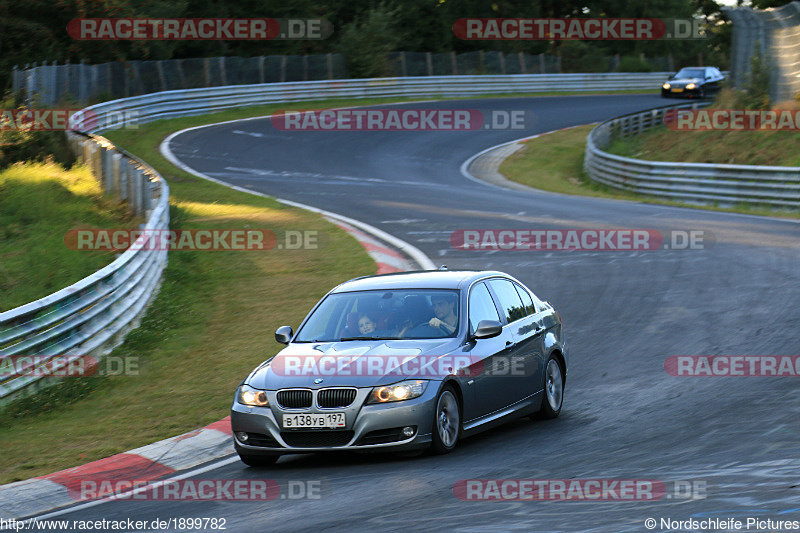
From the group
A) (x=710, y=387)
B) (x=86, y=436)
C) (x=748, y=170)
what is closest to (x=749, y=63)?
(x=748, y=170)

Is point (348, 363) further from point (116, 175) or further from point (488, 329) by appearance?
point (116, 175)

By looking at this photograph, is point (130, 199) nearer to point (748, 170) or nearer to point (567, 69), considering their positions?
point (748, 170)

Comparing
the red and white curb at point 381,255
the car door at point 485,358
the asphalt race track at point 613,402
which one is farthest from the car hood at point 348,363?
the red and white curb at point 381,255

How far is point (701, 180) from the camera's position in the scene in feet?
87.7

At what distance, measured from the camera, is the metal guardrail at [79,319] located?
1130cm

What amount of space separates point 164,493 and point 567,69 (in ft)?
214

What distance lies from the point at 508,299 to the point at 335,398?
8.03ft

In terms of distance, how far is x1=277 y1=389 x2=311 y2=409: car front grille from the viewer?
326 inches

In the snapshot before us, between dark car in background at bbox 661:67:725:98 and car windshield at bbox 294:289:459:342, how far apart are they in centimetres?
4649

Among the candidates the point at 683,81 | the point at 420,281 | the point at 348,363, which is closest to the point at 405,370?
the point at 348,363

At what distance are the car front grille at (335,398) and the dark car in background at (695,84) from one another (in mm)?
47942

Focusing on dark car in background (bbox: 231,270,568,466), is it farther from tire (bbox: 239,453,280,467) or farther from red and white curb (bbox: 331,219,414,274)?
red and white curb (bbox: 331,219,414,274)

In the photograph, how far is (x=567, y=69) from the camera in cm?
7019

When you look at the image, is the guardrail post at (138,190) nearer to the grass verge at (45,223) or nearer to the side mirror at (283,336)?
the grass verge at (45,223)
